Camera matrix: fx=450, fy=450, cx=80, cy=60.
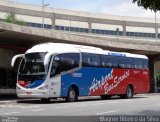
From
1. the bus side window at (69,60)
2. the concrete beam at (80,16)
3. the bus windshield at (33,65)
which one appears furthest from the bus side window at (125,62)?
the concrete beam at (80,16)

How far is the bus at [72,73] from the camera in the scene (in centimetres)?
2433

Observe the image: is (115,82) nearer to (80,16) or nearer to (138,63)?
(138,63)

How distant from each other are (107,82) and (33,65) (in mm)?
6785

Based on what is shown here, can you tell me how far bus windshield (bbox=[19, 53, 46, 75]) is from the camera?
24413 mm

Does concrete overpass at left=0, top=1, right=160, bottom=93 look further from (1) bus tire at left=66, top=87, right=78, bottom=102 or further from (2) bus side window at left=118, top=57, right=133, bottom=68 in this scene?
(1) bus tire at left=66, top=87, right=78, bottom=102

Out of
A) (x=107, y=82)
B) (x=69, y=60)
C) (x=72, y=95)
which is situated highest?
(x=69, y=60)

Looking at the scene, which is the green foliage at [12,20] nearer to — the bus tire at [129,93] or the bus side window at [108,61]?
the bus tire at [129,93]

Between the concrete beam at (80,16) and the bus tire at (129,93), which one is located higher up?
the concrete beam at (80,16)

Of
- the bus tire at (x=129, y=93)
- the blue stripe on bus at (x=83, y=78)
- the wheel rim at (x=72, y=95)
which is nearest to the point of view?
the blue stripe on bus at (x=83, y=78)

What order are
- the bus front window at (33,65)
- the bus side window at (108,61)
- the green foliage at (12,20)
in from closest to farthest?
the bus front window at (33,65) → the bus side window at (108,61) → the green foliage at (12,20)

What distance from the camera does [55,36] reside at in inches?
1203

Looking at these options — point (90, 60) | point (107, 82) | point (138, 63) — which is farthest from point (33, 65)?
point (138, 63)

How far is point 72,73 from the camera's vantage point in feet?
85.4

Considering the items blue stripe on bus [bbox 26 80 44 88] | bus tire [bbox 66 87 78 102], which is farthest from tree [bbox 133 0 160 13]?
bus tire [bbox 66 87 78 102]
